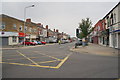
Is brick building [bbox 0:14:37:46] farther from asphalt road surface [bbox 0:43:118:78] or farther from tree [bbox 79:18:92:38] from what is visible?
asphalt road surface [bbox 0:43:118:78]

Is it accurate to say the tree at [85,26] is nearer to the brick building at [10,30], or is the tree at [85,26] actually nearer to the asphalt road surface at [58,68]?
the brick building at [10,30]

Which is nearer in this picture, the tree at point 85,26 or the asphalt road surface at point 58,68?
the asphalt road surface at point 58,68

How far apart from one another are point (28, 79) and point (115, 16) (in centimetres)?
1858

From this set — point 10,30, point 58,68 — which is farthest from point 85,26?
point 58,68

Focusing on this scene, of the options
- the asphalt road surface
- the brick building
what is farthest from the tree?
the asphalt road surface

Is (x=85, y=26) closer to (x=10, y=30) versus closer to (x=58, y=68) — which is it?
(x=10, y=30)

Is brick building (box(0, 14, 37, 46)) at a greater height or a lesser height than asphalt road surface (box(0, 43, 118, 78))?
greater

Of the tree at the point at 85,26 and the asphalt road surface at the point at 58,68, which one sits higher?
the tree at the point at 85,26

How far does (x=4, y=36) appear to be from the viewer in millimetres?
27797

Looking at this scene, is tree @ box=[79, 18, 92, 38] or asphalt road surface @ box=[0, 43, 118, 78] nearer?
asphalt road surface @ box=[0, 43, 118, 78]

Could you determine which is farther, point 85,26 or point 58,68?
point 85,26

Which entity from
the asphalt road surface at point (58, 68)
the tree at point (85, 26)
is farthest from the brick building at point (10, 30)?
the asphalt road surface at point (58, 68)

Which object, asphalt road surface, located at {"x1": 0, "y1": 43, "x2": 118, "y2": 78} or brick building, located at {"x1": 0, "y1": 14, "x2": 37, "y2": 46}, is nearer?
asphalt road surface, located at {"x1": 0, "y1": 43, "x2": 118, "y2": 78}

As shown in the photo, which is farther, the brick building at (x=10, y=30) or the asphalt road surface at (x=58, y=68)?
the brick building at (x=10, y=30)
